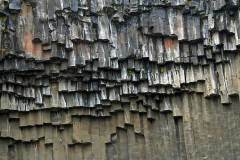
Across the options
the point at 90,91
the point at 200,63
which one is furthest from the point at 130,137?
the point at 200,63

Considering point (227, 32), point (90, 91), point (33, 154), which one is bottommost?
point (33, 154)

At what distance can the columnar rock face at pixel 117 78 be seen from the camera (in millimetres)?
21016

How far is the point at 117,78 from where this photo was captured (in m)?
21.6

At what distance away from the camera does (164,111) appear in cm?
2167

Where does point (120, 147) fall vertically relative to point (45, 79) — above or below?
below

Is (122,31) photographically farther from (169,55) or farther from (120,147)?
(120,147)

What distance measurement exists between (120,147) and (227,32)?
5.09 meters

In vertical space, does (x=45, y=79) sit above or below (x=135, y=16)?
below

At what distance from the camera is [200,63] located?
2133 centimetres

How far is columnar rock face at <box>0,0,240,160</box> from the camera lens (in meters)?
21.0

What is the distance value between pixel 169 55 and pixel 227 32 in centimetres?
199

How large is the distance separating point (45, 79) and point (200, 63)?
16.4 ft

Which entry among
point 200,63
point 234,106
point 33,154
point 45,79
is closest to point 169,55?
point 200,63

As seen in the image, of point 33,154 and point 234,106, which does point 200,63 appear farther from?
point 33,154
